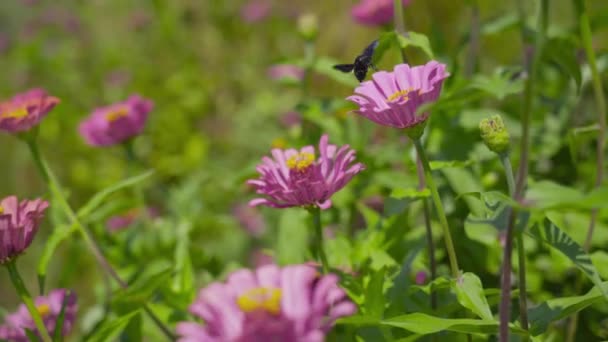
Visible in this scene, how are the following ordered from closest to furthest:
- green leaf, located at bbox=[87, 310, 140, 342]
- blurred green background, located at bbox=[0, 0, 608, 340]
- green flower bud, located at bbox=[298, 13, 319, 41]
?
green leaf, located at bbox=[87, 310, 140, 342] < green flower bud, located at bbox=[298, 13, 319, 41] < blurred green background, located at bbox=[0, 0, 608, 340]

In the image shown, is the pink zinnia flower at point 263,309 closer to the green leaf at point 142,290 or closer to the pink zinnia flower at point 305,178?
the pink zinnia flower at point 305,178

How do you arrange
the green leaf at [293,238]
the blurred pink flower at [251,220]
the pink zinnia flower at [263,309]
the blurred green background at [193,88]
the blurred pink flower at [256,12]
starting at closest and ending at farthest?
1. the pink zinnia flower at [263,309]
2. the green leaf at [293,238]
3. the blurred green background at [193,88]
4. the blurred pink flower at [251,220]
5. the blurred pink flower at [256,12]

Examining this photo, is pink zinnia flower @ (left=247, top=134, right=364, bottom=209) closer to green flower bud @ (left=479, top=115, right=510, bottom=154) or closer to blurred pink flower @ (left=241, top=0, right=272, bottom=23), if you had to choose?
green flower bud @ (left=479, top=115, right=510, bottom=154)

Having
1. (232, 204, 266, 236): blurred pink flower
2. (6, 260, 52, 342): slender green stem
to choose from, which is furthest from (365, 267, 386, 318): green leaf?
(232, 204, 266, 236): blurred pink flower

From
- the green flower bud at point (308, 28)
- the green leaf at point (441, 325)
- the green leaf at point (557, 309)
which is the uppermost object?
the green flower bud at point (308, 28)

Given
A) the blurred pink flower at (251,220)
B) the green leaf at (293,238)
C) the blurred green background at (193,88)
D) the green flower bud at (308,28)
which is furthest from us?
the blurred pink flower at (251,220)

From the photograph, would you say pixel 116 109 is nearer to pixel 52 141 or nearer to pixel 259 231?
pixel 259 231

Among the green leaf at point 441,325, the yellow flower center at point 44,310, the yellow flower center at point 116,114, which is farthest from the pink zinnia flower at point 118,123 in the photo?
the green leaf at point 441,325
